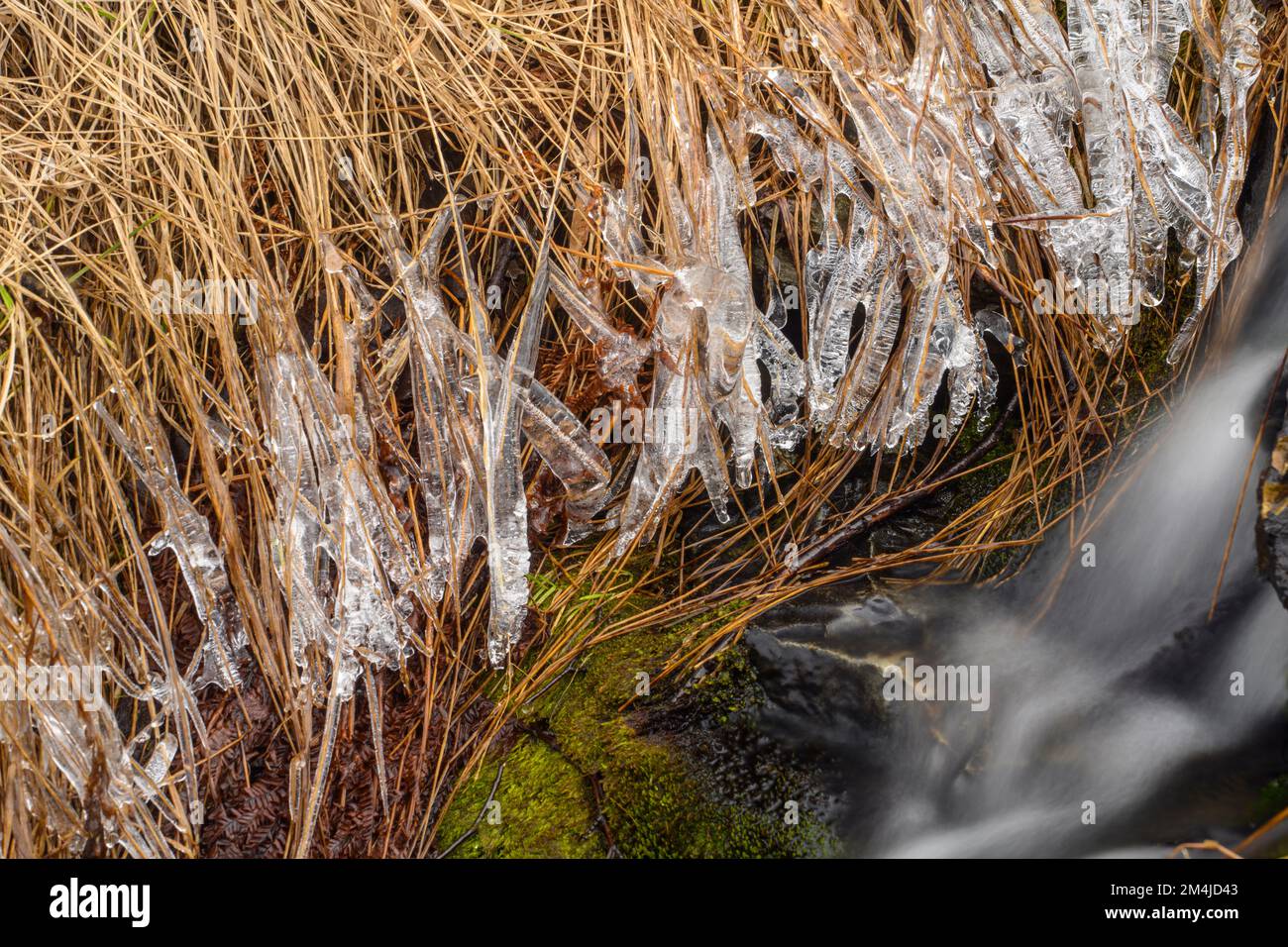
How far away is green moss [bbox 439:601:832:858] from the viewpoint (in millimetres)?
1861

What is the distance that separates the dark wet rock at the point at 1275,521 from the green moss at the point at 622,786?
1.31 meters

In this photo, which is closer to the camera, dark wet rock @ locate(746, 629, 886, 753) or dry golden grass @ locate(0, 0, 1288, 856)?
dry golden grass @ locate(0, 0, 1288, 856)

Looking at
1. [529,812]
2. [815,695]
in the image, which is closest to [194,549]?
[529,812]

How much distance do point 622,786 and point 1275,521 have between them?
176 cm

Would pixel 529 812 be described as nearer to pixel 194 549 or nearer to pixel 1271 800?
pixel 194 549

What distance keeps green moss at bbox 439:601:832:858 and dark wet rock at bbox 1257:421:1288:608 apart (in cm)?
131

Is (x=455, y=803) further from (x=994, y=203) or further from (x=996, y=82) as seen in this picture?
(x=996, y=82)

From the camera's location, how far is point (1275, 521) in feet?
6.40

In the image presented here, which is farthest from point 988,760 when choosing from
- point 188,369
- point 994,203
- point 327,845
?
point 188,369

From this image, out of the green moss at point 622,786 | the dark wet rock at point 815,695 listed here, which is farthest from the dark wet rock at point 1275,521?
the green moss at point 622,786

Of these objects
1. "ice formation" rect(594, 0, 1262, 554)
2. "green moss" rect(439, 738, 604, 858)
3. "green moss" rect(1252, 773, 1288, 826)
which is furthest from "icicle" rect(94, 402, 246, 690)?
"green moss" rect(1252, 773, 1288, 826)

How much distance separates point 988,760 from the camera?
1976mm

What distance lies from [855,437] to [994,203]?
65 centimetres

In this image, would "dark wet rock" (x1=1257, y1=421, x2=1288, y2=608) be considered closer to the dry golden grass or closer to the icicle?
the dry golden grass
